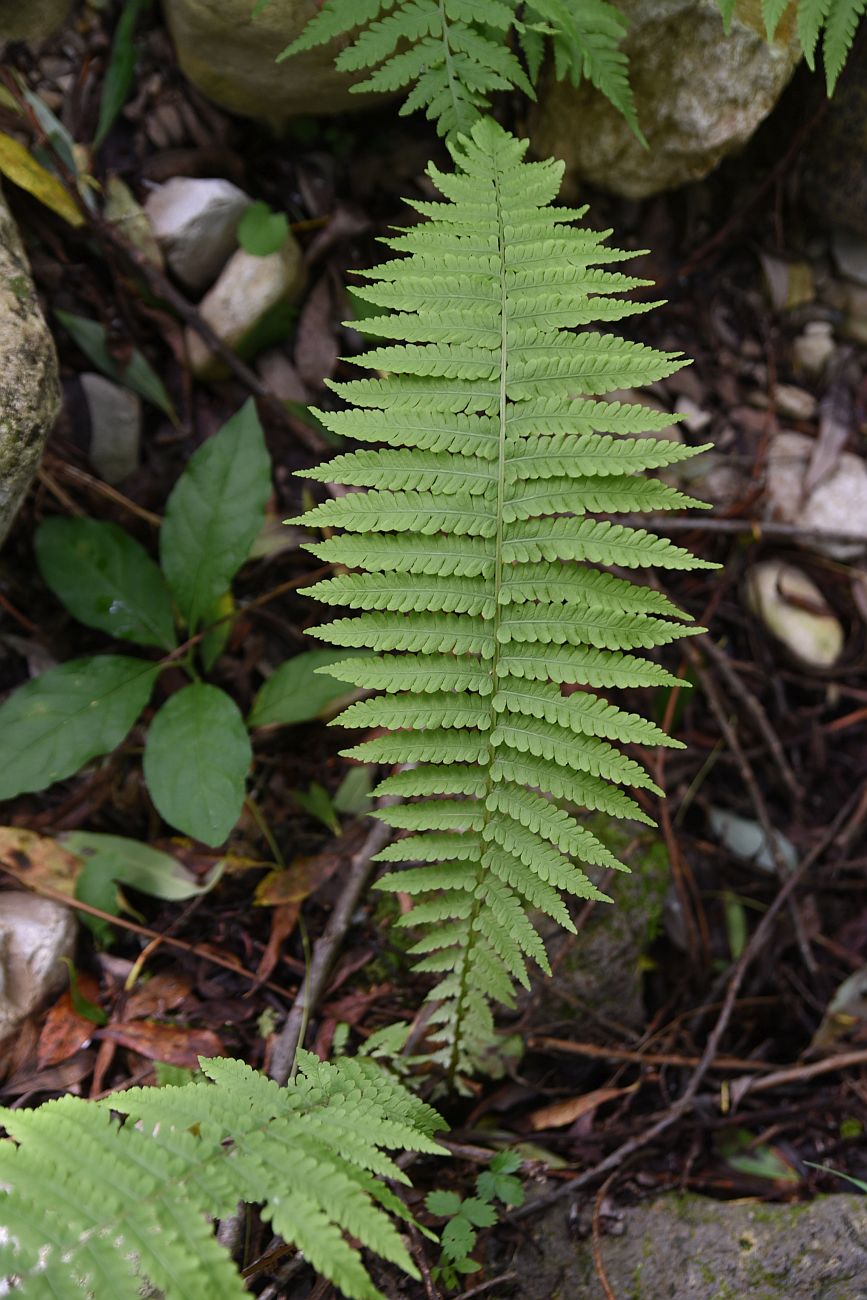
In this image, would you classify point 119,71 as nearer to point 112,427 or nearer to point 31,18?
point 31,18

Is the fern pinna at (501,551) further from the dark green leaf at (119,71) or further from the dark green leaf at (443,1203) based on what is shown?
the dark green leaf at (119,71)

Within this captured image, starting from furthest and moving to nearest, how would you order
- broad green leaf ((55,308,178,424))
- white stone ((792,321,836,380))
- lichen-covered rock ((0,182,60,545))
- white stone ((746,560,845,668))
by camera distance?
white stone ((792,321,836,380)) < white stone ((746,560,845,668)) < broad green leaf ((55,308,178,424)) < lichen-covered rock ((0,182,60,545))

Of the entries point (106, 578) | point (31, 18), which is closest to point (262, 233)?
point (31, 18)

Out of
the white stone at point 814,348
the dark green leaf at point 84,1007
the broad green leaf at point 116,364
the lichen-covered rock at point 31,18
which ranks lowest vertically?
the dark green leaf at point 84,1007

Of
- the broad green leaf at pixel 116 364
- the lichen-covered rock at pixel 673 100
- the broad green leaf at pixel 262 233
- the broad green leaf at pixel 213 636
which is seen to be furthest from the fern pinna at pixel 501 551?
the lichen-covered rock at pixel 673 100

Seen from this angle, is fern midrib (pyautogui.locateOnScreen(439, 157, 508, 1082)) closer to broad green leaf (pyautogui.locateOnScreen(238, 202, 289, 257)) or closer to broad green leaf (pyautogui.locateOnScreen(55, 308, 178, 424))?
broad green leaf (pyautogui.locateOnScreen(238, 202, 289, 257))

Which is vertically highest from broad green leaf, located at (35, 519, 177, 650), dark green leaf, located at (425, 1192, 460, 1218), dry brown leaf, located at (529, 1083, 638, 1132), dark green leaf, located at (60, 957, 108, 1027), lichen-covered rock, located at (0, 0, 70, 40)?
lichen-covered rock, located at (0, 0, 70, 40)

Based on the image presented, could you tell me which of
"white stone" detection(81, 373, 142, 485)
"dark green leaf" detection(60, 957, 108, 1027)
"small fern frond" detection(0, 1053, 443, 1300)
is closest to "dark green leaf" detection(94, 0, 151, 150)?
"white stone" detection(81, 373, 142, 485)
